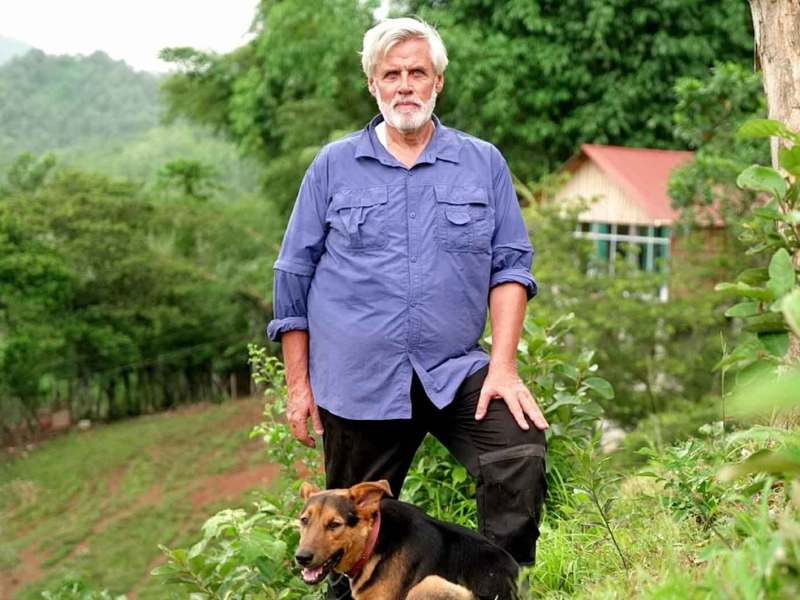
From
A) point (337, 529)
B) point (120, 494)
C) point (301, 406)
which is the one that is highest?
point (301, 406)

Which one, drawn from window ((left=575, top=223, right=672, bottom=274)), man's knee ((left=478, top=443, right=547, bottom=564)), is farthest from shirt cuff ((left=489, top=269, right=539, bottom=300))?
window ((left=575, top=223, right=672, bottom=274))

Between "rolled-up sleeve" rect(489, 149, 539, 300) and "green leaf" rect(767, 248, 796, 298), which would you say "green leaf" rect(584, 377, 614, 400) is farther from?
"green leaf" rect(767, 248, 796, 298)

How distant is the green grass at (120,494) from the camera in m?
19.9

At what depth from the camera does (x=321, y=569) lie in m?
3.62

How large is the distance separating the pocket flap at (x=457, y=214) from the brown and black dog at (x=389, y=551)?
3.02 ft

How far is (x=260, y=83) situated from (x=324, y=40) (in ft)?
9.73

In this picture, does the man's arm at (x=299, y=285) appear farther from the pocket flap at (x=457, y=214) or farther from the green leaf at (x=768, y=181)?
the green leaf at (x=768, y=181)

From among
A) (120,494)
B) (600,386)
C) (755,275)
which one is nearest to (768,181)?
(755,275)

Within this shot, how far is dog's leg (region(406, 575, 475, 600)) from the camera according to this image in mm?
3467

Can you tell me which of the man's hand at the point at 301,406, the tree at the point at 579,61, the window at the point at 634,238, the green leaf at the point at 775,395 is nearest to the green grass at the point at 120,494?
the window at the point at 634,238

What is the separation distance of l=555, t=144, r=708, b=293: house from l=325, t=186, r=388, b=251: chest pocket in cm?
1719

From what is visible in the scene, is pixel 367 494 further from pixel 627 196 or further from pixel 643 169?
pixel 643 169

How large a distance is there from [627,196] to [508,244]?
18814 mm

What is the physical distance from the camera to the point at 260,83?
94.7 feet
